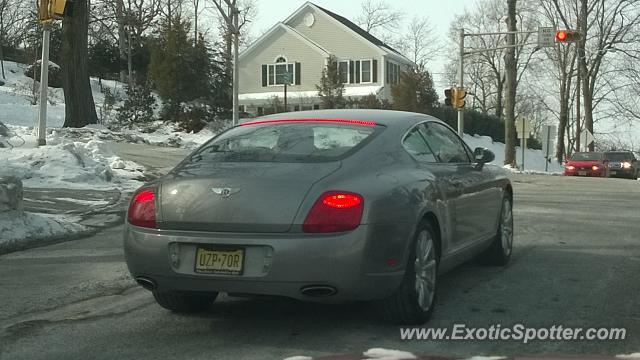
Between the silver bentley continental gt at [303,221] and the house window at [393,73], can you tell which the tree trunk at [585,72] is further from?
the silver bentley continental gt at [303,221]

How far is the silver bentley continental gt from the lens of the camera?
425 cm

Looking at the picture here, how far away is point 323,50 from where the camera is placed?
157ft

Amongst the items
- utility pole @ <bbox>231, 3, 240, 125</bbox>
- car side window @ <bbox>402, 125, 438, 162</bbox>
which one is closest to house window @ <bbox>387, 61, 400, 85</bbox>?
utility pole @ <bbox>231, 3, 240, 125</bbox>

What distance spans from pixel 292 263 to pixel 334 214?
1.22ft

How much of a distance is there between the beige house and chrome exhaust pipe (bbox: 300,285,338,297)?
4252 cm

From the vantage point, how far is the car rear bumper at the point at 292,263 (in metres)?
4.21

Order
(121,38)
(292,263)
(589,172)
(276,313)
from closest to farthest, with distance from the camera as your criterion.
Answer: (292,263) → (276,313) → (589,172) → (121,38)

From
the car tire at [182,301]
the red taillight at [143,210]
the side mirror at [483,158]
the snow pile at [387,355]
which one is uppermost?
the side mirror at [483,158]

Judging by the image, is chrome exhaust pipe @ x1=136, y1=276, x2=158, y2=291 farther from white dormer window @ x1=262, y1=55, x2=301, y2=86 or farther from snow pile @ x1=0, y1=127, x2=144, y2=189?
white dormer window @ x1=262, y1=55, x2=301, y2=86

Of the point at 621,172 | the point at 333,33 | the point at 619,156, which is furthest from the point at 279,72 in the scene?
the point at 621,172

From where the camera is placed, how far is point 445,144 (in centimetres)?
602

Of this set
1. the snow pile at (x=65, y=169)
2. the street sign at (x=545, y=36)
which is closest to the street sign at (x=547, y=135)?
the street sign at (x=545, y=36)

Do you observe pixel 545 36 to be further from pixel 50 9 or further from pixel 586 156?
pixel 50 9

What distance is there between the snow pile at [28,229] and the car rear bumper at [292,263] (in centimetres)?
405
